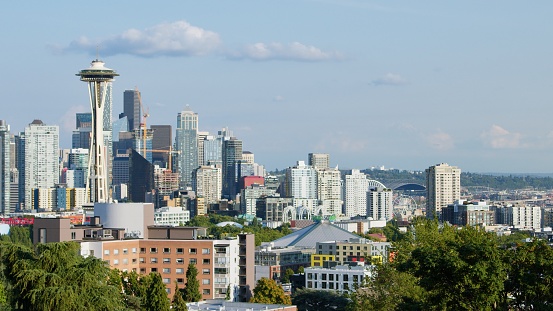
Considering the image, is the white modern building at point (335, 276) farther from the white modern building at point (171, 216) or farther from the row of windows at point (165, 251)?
the white modern building at point (171, 216)

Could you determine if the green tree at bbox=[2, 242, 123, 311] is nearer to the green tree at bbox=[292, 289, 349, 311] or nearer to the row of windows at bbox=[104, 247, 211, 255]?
the row of windows at bbox=[104, 247, 211, 255]

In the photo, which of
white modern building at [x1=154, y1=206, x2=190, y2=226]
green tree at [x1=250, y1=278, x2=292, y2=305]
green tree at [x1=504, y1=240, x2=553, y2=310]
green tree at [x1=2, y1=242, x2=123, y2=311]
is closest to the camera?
green tree at [x1=2, y1=242, x2=123, y2=311]

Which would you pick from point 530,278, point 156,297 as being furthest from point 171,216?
point 530,278

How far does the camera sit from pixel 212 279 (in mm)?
66000

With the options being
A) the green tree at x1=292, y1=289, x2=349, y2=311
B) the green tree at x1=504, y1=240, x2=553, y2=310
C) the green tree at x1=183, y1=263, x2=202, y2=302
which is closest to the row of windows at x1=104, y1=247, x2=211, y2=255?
the green tree at x1=183, y1=263, x2=202, y2=302

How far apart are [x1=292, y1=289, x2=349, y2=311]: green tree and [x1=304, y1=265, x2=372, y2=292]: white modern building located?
10994 mm

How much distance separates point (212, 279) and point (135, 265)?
4076mm

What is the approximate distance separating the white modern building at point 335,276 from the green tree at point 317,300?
1099 cm

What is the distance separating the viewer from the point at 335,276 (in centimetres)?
8538

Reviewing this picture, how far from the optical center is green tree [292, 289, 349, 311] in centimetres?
6894

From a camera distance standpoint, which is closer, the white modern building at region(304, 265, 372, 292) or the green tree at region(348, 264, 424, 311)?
the green tree at region(348, 264, 424, 311)

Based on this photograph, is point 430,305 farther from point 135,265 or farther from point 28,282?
point 135,265

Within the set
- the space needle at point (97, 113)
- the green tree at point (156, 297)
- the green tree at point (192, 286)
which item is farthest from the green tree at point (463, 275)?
the space needle at point (97, 113)

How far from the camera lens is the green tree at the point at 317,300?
226 ft
